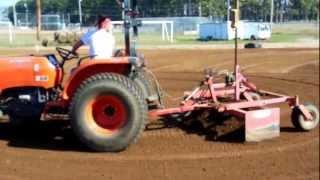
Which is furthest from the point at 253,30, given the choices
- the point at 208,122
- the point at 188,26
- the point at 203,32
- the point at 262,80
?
the point at 208,122

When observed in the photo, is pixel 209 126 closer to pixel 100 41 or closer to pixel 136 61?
pixel 136 61

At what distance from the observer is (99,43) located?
7.52 metres

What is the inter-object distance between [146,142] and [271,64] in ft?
39.1

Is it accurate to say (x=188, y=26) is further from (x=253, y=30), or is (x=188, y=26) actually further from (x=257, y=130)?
(x=257, y=130)

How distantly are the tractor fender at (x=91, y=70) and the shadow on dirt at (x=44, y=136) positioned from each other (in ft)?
2.03

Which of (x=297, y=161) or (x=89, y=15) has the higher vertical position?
(x=89, y=15)

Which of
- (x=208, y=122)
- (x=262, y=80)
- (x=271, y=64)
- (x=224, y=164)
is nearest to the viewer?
(x=224, y=164)

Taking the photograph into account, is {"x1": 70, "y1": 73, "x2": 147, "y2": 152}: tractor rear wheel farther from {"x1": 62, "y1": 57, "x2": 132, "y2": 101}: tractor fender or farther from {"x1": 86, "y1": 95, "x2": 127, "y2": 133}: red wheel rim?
{"x1": 62, "y1": 57, "x2": 132, "y2": 101}: tractor fender

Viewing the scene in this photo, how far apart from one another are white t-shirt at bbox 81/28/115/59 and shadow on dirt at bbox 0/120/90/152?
1.10 metres

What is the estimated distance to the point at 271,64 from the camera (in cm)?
1895

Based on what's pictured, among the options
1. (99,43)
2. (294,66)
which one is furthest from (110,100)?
(294,66)

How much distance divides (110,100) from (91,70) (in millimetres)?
422

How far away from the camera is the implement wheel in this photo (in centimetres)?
833

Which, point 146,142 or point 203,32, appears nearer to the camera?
point 146,142
